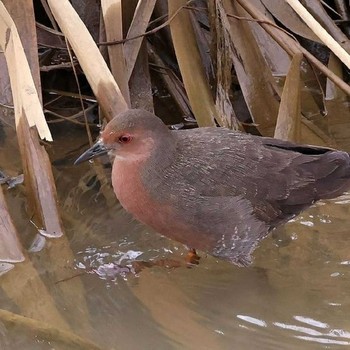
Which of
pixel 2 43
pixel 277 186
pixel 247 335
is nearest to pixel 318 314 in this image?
pixel 247 335

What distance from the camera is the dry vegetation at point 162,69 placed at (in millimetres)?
3750

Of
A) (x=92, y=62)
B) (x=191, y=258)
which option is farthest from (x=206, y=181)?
(x=92, y=62)

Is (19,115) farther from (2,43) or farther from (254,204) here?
(254,204)

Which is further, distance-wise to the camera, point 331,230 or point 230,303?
point 331,230

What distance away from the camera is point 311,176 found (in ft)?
12.4

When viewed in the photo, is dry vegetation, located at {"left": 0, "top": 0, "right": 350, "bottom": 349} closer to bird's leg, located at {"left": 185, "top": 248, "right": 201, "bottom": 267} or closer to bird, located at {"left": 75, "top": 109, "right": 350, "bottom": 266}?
bird, located at {"left": 75, "top": 109, "right": 350, "bottom": 266}

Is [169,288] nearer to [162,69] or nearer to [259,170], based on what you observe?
[259,170]

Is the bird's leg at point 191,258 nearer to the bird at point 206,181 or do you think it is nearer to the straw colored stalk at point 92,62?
the bird at point 206,181

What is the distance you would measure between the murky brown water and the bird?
0.23 meters

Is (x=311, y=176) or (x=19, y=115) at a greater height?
(x=19, y=115)

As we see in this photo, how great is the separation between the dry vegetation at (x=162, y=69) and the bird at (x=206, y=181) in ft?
1.12

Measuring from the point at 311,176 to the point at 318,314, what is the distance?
0.62 m

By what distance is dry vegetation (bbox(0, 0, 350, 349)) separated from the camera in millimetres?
3750

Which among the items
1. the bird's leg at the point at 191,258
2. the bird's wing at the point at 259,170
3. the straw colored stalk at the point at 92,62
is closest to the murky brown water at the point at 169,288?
the bird's leg at the point at 191,258
